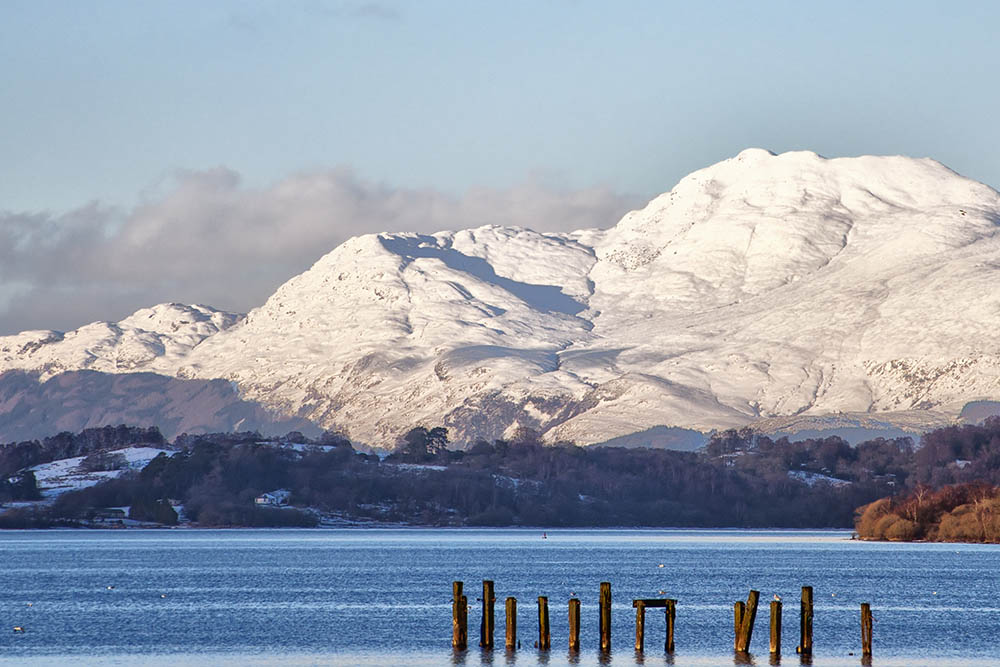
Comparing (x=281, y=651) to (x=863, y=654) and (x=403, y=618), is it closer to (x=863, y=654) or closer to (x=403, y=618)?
(x=403, y=618)

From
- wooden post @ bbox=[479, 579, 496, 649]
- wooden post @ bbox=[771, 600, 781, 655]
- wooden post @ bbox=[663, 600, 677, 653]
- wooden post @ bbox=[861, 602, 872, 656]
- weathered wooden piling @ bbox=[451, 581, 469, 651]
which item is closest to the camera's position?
wooden post @ bbox=[771, 600, 781, 655]

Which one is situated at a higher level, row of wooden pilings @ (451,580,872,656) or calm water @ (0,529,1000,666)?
row of wooden pilings @ (451,580,872,656)

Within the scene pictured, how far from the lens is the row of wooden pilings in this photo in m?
112

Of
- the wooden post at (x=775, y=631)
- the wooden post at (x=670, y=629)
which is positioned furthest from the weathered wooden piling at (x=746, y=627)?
the wooden post at (x=670, y=629)

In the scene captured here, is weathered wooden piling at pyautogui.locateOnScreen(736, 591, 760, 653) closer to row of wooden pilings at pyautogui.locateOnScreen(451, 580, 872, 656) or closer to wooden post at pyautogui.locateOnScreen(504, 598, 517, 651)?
row of wooden pilings at pyautogui.locateOnScreen(451, 580, 872, 656)

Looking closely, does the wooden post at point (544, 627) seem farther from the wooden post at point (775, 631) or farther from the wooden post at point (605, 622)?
the wooden post at point (775, 631)

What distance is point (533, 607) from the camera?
6147 inches

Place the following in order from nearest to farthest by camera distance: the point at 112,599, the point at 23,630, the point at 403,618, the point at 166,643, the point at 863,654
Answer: the point at 863,654 < the point at 166,643 < the point at 23,630 < the point at 403,618 < the point at 112,599

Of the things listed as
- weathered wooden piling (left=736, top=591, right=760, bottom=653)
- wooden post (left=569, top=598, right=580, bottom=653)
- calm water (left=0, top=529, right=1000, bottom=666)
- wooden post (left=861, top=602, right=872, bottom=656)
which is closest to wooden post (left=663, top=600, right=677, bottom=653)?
calm water (left=0, top=529, right=1000, bottom=666)

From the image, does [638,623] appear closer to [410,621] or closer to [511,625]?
[511,625]

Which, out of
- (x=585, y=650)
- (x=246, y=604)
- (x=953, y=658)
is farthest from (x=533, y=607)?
(x=953, y=658)

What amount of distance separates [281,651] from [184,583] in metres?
82.8

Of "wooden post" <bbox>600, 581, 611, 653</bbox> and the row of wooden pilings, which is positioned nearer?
the row of wooden pilings

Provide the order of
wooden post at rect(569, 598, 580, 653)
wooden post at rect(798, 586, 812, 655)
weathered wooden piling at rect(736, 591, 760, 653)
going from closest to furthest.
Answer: wooden post at rect(798, 586, 812, 655) → weathered wooden piling at rect(736, 591, 760, 653) → wooden post at rect(569, 598, 580, 653)
